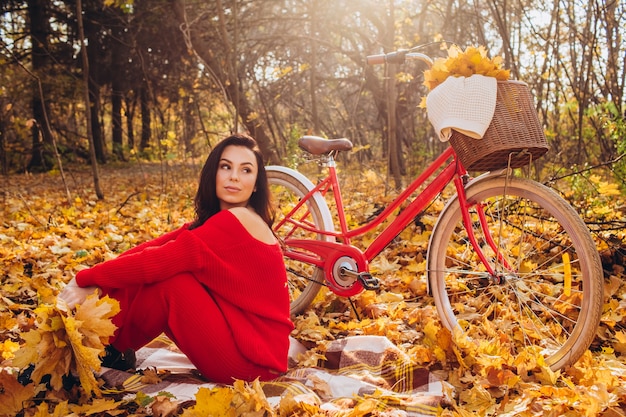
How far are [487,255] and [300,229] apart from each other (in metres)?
1.15

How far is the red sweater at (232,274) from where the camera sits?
6.06ft

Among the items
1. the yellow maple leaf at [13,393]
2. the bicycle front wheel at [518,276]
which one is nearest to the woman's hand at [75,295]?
the yellow maple leaf at [13,393]

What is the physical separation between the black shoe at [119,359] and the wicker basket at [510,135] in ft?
5.04

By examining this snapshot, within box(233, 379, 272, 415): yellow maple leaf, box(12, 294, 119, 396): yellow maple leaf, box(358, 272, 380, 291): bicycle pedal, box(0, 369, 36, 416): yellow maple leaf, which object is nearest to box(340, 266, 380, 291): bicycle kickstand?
box(358, 272, 380, 291): bicycle pedal

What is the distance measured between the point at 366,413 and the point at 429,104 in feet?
4.00

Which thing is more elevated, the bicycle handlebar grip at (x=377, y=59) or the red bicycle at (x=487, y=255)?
the bicycle handlebar grip at (x=377, y=59)

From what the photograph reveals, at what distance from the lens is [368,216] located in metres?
4.46

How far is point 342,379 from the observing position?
2.07m

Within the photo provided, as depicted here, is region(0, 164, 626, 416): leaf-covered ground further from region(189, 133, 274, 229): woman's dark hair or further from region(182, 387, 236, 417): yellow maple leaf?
region(189, 133, 274, 229): woman's dark hair

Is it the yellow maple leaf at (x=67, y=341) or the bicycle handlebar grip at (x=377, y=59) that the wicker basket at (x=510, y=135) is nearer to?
the bicycle handlebar grip at (x=377, y=59)

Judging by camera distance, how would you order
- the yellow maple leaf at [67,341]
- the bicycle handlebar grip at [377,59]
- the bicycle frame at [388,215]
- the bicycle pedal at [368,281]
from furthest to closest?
the bicycle handlebar grip at [377,59] < the bicycle pedal at [368,281] < the bicycle frame at [388,215] < the yellow maple leaf at [67,341]

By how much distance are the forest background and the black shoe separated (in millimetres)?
635

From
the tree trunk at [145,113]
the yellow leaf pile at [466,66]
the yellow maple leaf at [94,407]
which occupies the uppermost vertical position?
the tree trunk at [145,113]

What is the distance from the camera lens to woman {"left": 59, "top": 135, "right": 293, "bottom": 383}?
185 centimetres
